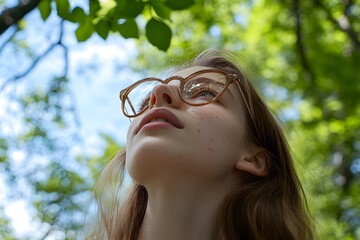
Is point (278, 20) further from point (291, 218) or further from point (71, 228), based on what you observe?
point (291, 218)

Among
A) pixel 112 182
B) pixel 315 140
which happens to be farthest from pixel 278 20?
pixel 112 182

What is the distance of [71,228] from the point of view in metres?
3.40

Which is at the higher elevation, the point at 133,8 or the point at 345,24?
the point at 133,8

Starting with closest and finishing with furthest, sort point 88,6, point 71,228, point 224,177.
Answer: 1. point 224,177
2. point 88,6
3. point 71,228

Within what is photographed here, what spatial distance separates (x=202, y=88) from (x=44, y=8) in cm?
96

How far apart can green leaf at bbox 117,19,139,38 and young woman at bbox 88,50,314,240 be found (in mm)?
336

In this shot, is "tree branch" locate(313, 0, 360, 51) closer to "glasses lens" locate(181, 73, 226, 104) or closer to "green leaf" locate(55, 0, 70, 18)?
"green leaf" locate(55, 0, 70, 18)

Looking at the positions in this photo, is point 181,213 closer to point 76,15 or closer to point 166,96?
point 166,96

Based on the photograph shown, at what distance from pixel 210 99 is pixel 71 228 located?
1.60 metres

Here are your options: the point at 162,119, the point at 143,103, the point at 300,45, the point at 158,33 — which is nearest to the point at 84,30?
the point at 158,33

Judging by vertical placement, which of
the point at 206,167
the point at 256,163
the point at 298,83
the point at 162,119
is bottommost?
the point at 298,83

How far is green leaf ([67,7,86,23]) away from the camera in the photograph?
2.66 m

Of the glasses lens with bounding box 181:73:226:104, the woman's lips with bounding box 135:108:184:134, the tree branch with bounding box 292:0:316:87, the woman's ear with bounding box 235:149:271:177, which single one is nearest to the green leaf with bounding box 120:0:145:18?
the glasses lens with bounding box 181:73:226:104

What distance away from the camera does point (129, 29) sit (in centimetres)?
260
